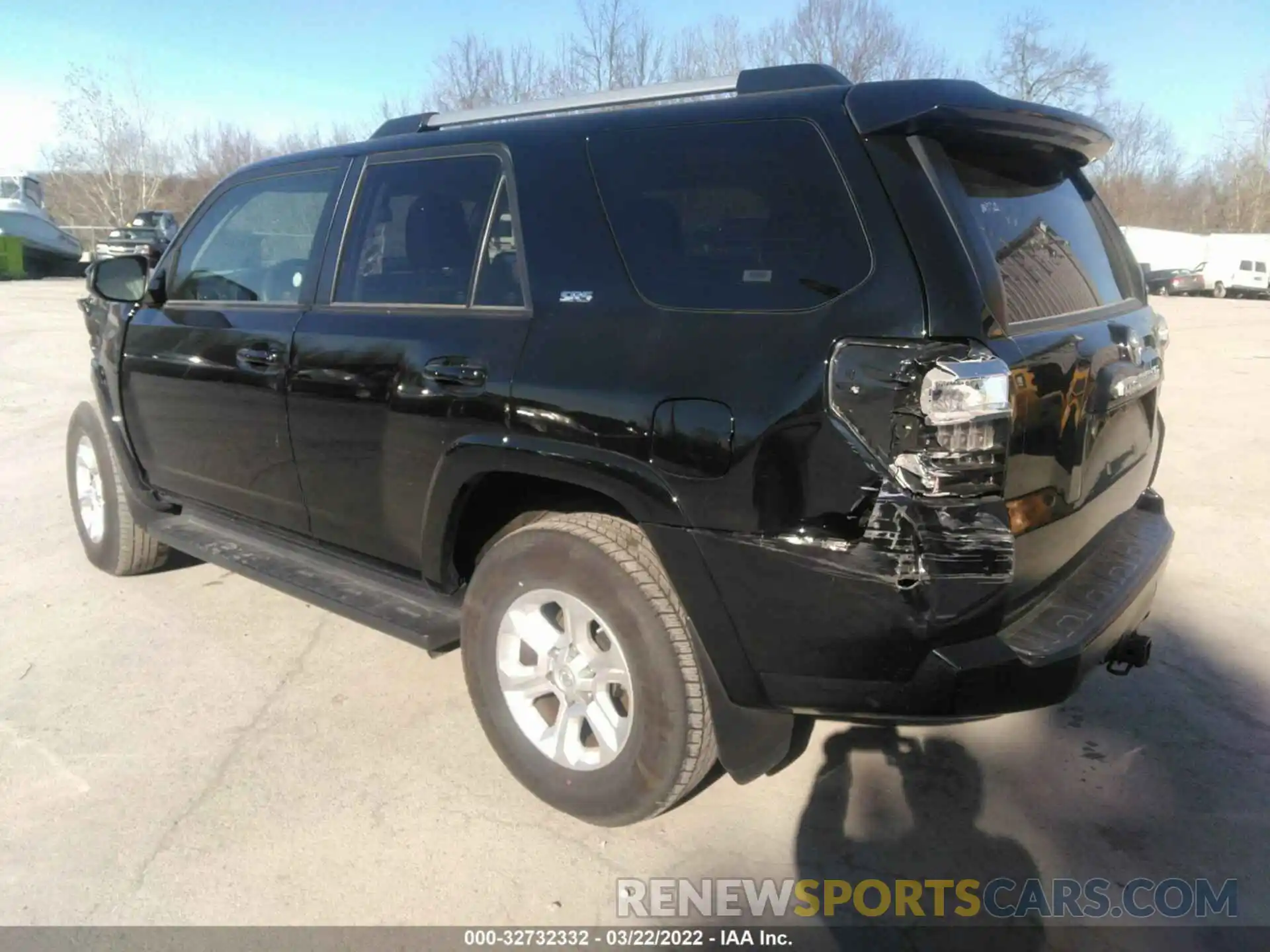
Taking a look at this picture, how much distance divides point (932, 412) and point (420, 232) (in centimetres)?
193

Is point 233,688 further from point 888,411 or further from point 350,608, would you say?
point 888,411

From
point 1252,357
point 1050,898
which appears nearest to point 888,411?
point 1050,898

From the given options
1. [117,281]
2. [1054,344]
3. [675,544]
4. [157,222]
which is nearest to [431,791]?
[675,544]

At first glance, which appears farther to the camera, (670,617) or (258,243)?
(258,243)

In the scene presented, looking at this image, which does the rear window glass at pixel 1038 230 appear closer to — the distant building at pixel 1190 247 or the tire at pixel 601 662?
the tire at pixel 601 662

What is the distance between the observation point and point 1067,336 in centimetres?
227

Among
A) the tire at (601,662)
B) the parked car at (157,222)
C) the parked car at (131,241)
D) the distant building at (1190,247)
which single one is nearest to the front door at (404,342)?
the tire at (601,662)

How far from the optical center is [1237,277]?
36.8 metres

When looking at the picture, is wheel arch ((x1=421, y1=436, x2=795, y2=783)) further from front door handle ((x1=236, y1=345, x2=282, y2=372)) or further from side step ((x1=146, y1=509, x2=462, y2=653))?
front door handle ((x1=236, y1=345, x2=282, y2=372))

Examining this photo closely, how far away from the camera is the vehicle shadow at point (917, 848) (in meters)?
2.30

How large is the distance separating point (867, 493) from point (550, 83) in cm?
2387

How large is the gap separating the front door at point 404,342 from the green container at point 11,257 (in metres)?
28.2

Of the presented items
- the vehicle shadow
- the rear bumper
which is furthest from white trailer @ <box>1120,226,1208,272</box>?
the rear bumper

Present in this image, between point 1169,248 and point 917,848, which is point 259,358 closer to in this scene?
point 917,848
